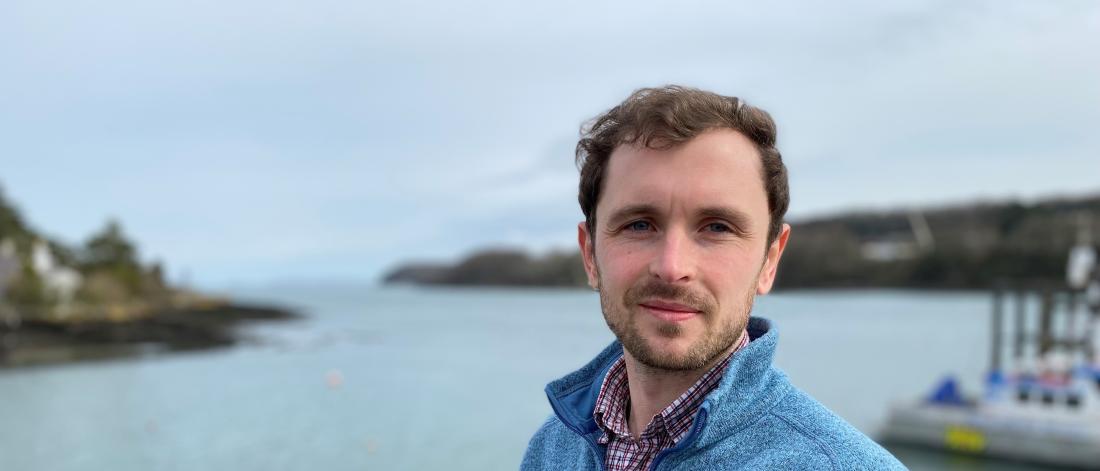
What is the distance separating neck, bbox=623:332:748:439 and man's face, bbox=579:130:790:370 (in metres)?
0.05

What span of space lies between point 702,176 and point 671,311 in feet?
0.74

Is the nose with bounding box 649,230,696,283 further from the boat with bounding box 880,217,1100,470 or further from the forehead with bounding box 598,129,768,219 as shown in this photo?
the boat with bounding box 880,217,1100,470

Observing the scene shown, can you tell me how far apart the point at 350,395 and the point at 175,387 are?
771cm

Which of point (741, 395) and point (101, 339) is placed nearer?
point (741, 395)

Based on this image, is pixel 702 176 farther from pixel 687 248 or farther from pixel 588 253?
pixel 588 253

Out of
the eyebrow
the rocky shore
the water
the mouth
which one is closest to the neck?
the mouth

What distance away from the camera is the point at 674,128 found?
1.46 metres

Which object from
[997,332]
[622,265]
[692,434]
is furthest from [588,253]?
[997,332]

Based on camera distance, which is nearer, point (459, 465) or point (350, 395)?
point (459, 465)

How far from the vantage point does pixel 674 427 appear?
153 centimetres

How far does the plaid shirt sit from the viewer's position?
4.98 ft

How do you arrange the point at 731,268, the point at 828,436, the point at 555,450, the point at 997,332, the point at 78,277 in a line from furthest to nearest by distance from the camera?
the point at 78,277 → the point at 997,332 → the point at 555,450 → the point at 731,268 → the point at 828,436

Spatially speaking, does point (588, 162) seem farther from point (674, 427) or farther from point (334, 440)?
point (334, 440)

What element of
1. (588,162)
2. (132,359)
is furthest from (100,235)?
(588,162)
